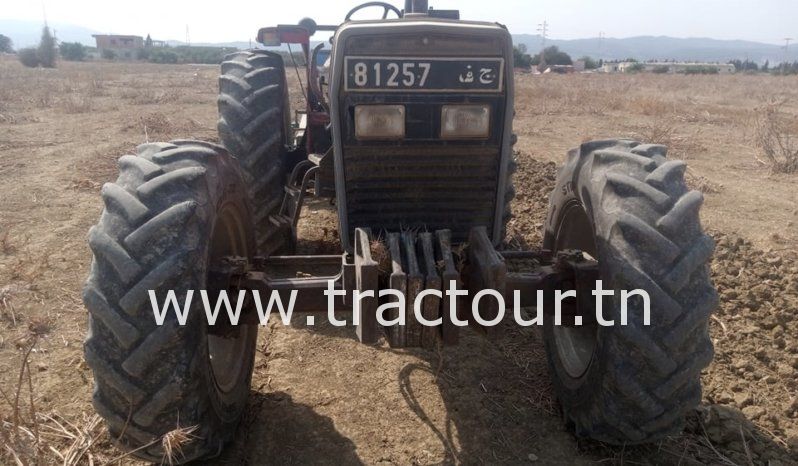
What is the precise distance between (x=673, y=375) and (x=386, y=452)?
148 cm

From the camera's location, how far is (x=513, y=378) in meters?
3.92

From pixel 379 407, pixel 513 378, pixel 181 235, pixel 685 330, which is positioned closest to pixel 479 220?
pixel 513 378

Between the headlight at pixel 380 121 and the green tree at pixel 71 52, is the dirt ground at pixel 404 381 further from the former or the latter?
the green tree at pixel 71 52

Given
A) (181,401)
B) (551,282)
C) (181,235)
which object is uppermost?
(181,235)

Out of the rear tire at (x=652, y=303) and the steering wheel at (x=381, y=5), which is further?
the steering wheel at (x=381, y=5)

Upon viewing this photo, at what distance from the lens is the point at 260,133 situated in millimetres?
4531

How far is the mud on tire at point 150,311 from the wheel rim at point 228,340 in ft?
1.55

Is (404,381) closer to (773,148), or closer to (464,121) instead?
(464,121)

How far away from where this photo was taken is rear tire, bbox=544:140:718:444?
2.62 meters

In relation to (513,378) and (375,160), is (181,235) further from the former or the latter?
(513,378)

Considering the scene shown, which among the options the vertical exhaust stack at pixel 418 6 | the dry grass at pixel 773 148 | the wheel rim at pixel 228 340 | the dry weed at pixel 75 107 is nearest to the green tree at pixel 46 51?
the dry weed at pixel 75 107

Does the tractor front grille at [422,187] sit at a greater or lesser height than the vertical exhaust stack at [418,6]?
lesser

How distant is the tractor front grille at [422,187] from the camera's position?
11.7ft

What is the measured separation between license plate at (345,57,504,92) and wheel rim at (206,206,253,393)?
1.00m
